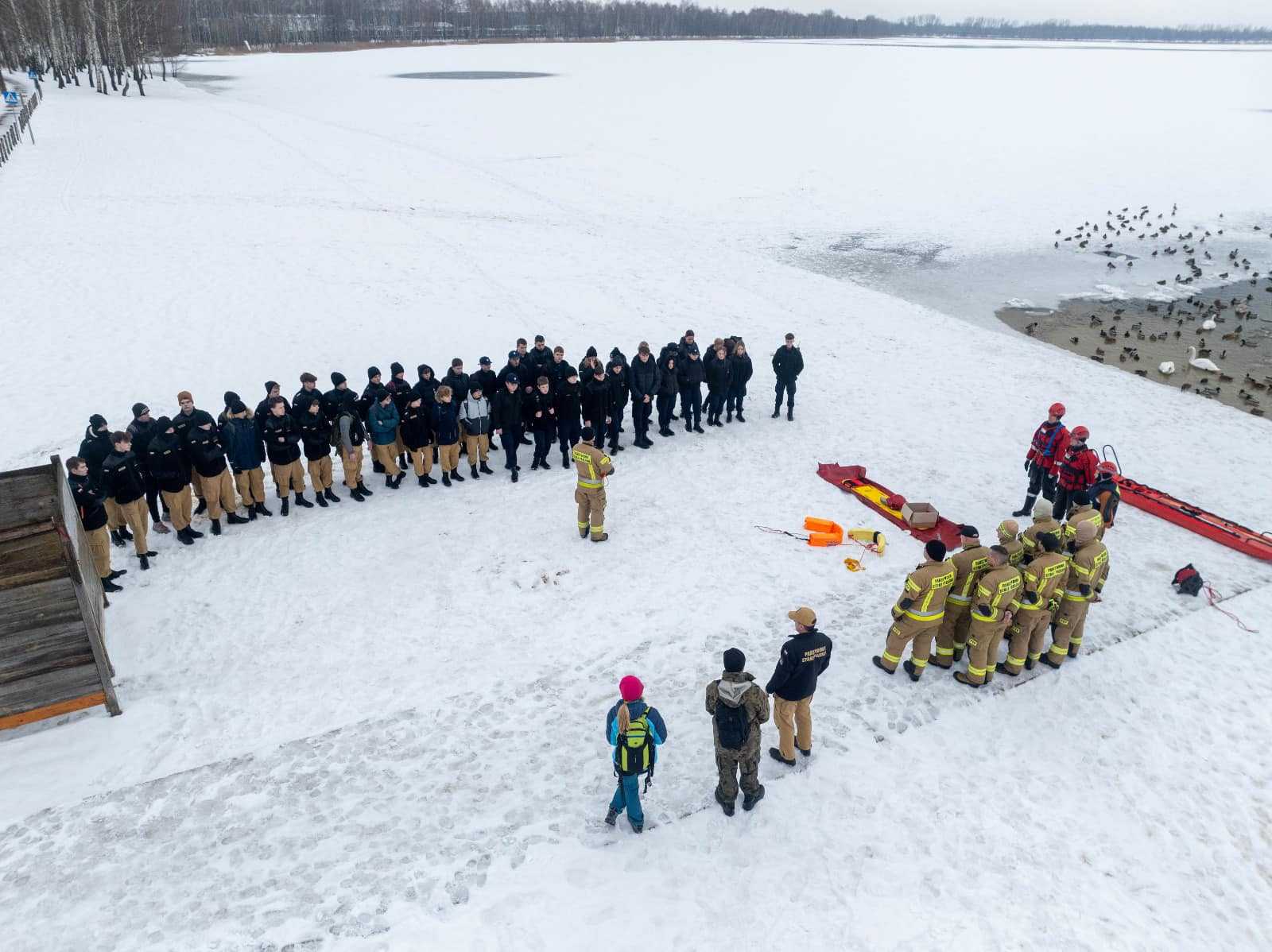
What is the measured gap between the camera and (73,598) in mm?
6969


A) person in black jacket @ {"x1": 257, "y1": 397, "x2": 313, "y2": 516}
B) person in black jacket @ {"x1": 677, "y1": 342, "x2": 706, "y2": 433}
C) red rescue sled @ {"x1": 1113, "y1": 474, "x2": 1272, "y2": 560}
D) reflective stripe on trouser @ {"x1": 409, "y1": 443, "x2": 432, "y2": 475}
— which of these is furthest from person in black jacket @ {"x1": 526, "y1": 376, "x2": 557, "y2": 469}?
red rescue sled @ {"x1": 1113, "y1": 474, "x2": 1272, "y2": 560}

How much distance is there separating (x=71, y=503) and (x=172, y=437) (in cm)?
185

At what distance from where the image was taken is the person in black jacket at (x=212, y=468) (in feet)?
33.5

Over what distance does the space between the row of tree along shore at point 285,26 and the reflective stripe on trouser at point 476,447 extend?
53382 mm

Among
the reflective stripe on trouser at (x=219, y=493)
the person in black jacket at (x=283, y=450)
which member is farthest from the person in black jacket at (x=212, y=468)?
the person in black jacket at (x=283, y=450)

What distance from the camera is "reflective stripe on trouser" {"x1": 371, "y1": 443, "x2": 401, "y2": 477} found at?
11898mm

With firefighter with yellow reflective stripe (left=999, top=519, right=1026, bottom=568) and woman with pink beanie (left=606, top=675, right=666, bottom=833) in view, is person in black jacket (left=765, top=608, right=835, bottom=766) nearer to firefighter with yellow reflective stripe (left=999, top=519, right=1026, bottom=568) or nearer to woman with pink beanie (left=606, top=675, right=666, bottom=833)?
woman with pink beanie (left=606, top=675, right=666, bottom=833)

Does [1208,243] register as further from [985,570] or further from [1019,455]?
[985,570]

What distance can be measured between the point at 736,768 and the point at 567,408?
711 centimetres

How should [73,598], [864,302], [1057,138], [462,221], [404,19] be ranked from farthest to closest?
1. [404,19]
2. [1057,138]
3. [462,221]
4. [864,302]
5. [73,598]

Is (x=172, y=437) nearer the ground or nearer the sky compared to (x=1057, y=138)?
nearer the ground

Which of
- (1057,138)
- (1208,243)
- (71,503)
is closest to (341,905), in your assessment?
(71,503)

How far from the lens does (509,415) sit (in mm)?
12031

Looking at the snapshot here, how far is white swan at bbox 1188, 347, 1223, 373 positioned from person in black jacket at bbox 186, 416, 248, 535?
64.2ft
